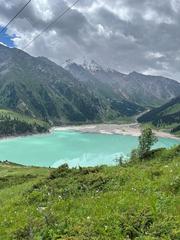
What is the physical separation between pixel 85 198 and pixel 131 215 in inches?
199

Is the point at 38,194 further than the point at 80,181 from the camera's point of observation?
No

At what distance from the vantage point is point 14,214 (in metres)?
18.8

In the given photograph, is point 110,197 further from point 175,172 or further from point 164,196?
point 175,172

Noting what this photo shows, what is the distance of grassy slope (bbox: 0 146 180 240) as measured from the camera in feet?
43.9

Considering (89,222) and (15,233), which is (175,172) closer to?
(89,222)

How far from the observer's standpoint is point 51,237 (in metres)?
14.0

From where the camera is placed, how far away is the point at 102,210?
15875 millimetres

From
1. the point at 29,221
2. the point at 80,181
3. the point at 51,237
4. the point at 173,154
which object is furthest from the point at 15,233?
the point at 173,154

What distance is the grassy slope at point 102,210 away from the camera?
13384 mm

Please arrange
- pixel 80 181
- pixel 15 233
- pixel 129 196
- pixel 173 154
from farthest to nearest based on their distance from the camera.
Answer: pixel 173 154
pixel 80 181
pixel 129 196
pixel 15 233

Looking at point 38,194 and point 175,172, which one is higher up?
point 175,172

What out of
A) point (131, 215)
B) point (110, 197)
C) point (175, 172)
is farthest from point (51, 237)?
point (175, 172)

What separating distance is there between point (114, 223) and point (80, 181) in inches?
403

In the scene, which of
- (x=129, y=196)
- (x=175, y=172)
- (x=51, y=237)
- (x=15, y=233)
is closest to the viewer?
(x=51, y=237)
